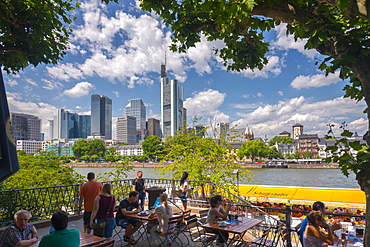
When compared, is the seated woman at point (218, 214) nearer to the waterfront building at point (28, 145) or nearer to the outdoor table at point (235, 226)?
the outdoor table at point (235, 226)

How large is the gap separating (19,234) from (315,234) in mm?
4798

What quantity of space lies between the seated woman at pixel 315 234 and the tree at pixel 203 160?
8053 mm

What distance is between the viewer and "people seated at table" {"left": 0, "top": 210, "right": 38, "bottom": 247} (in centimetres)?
407

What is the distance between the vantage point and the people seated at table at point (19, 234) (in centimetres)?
407

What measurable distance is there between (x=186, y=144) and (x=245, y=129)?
152m

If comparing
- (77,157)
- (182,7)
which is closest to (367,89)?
(182,7)

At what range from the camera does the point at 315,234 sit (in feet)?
15.0

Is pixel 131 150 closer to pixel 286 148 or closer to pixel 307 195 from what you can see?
pixel 286 148

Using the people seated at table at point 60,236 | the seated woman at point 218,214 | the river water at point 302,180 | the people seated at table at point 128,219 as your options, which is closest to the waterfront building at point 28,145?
the river water at point 302,180

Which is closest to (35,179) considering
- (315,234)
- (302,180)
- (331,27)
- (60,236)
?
(60,236)

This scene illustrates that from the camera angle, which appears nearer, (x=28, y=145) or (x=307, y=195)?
(x=307, y=195)

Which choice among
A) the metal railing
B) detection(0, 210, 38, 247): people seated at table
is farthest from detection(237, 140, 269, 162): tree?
detection(0, 210, 38, 247): people seated at table

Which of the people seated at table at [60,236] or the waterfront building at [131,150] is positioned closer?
the people seated at table at [60,236]

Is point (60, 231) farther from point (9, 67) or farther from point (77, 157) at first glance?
point (77, 157)
